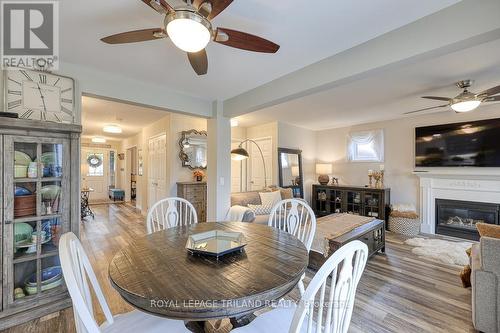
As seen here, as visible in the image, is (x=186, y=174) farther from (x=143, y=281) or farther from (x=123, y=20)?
(x=143, y=281)

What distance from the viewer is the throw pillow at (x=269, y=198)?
13.3ft

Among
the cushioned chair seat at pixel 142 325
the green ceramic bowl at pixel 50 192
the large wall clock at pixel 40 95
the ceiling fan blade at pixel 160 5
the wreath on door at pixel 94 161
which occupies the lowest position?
the cushioned chair seat at pixel 142 325

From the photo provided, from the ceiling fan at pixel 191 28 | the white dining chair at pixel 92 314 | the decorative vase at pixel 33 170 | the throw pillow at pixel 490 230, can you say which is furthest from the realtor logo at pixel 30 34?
the throw pillow at pixel 490 230

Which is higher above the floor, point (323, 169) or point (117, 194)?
point (323, 169)

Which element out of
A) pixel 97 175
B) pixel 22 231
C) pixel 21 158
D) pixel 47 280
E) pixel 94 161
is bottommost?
pixel 47 280

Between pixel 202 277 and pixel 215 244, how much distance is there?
35cm

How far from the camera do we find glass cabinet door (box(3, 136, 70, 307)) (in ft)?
5.92

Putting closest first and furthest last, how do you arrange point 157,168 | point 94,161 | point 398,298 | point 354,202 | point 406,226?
point 398,298 → point 406,226 → point 354,202 → point 157,168 → point 94,161

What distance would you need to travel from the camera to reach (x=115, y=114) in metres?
4.56

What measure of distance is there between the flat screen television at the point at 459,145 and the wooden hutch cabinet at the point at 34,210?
5782 mm

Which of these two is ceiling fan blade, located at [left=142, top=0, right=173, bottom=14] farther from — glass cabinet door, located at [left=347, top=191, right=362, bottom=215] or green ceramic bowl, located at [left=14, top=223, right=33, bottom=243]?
glass cabinet door, located at [left=347, top=191, right=362, bottom=215]

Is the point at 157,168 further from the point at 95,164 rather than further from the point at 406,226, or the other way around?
the point at 406,226

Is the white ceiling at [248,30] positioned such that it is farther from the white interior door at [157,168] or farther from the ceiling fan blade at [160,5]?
the white interior door at [157,168]

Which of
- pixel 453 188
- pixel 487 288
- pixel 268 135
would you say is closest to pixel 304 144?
pixel 268 135
